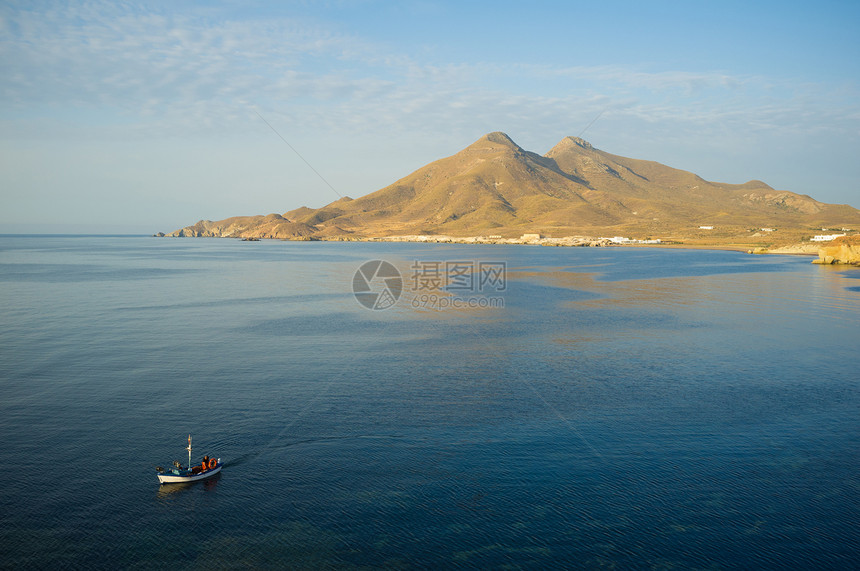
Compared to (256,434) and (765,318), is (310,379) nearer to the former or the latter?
(256,434)

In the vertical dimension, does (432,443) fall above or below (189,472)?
below

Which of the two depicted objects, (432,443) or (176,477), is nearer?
(176,477)

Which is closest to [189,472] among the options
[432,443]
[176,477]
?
[176,477]

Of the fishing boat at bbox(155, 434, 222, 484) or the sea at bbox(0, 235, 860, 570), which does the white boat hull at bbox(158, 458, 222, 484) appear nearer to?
the fishing boat at bbox(155, 434, 222, 484)

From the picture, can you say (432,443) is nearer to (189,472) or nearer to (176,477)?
(189,472)

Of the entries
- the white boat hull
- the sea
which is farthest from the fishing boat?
the sea

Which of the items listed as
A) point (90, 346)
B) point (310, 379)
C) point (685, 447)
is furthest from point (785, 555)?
point (90, 346)
